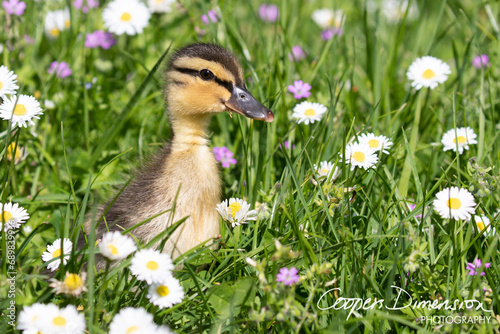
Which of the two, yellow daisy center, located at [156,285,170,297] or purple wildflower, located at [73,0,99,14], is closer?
yellow daisy center, located at [156,285,170,297]

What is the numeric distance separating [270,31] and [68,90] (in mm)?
2019

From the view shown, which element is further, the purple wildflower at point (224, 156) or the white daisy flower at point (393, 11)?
the white daisy flower at point (393, 11)

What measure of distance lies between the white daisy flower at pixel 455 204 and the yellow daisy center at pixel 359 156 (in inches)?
17.4

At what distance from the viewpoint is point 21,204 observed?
3.21 m

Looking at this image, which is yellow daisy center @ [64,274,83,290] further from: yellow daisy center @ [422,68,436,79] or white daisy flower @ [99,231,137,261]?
yellow daisy center @ [422,68,436,79]

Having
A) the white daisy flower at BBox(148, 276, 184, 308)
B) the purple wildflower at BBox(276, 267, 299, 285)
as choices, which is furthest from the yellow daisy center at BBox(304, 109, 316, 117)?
the white daisy flower at BBox(148, 276, 184, 308)

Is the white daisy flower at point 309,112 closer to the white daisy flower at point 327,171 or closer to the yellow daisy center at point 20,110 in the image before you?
the white daisy flower at point 327,171

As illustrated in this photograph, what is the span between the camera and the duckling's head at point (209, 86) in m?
3.03

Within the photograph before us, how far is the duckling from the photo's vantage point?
2.81m

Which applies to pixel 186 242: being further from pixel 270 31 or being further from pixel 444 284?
pixel 270 31

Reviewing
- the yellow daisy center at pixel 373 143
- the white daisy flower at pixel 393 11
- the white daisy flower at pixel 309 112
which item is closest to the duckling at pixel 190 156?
the white daisy flower at pixel 309 112

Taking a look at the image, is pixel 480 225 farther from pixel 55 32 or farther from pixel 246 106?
pixel 55 32

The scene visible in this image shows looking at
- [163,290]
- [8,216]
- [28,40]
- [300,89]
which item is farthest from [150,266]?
[28,40]

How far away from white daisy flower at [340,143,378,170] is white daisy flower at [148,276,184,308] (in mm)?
1064
